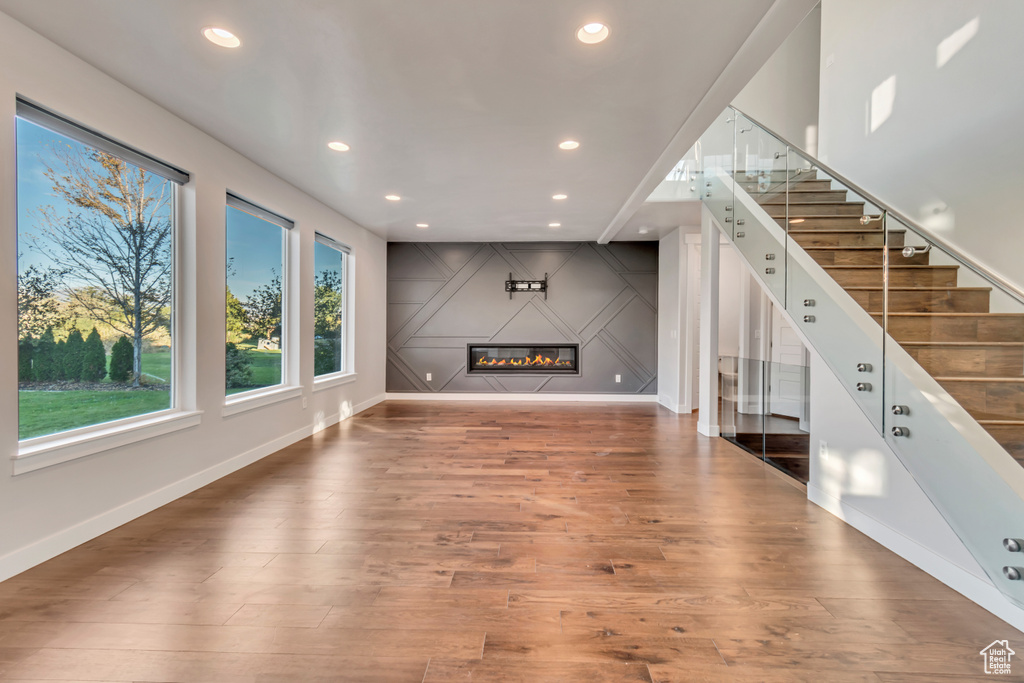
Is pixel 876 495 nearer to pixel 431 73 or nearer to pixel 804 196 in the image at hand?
pixel 804 196

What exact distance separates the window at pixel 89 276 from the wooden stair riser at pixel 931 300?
418 centimetres

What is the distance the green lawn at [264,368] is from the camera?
416 centimetres

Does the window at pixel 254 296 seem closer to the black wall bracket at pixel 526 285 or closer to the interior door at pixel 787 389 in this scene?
the black wall bracket at pixel 526 285

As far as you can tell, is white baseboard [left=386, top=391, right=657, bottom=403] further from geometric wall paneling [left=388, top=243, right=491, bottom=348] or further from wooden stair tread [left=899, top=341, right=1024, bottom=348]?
wooden stair tread [left=899, top=341, right=1024, bottom=348]

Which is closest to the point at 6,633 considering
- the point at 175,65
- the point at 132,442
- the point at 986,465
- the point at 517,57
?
the point at 132,442

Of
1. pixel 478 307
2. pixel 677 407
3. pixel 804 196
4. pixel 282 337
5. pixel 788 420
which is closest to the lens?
pixel 804 196

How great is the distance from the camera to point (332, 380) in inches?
220

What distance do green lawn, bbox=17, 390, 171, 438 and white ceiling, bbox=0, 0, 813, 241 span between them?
1.79 meters

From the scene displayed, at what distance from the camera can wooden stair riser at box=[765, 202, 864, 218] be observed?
2.93 metres

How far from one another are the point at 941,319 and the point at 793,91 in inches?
213

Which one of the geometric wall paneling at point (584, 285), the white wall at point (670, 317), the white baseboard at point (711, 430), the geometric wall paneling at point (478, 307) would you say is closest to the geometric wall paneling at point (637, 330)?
the white wall at point (670, 317)

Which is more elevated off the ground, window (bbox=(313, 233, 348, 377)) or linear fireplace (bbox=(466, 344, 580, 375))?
window (bbox=(313, 233, 348, 377))

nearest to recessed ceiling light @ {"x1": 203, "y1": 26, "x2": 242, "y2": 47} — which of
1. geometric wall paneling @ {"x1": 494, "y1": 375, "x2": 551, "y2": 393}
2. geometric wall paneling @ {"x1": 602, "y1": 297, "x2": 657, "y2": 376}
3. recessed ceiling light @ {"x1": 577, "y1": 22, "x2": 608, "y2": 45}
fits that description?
recessed ceiling light @ {"x1": 577, "y1": 22, "x2": 608, "y2": 45}

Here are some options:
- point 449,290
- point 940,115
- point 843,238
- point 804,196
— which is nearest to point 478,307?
point 449,290
